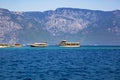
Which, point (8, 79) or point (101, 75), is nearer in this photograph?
point (8, 79)

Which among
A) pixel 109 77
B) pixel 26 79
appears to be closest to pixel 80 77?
pixel 109 77

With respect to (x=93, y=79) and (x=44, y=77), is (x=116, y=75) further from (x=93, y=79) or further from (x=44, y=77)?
(x=44, y=77)

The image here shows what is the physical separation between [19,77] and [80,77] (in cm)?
1289

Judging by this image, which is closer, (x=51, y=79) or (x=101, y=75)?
(x=51, y=79)

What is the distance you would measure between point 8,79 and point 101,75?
20033 mm

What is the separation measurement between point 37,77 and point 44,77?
4.91 feet

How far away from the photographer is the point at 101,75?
70.7 meters

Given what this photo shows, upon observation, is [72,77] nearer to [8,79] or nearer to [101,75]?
[101,75]

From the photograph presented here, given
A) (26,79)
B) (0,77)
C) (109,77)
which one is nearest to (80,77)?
(109,77)

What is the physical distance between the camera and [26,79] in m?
65.9

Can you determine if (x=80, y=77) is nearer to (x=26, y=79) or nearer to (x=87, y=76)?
(x=87, y=76)

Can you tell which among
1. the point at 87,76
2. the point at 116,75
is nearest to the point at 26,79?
the point at 87,76

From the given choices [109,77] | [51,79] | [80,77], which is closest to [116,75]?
[109,77]

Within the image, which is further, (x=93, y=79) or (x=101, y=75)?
(x=101, y=75)
